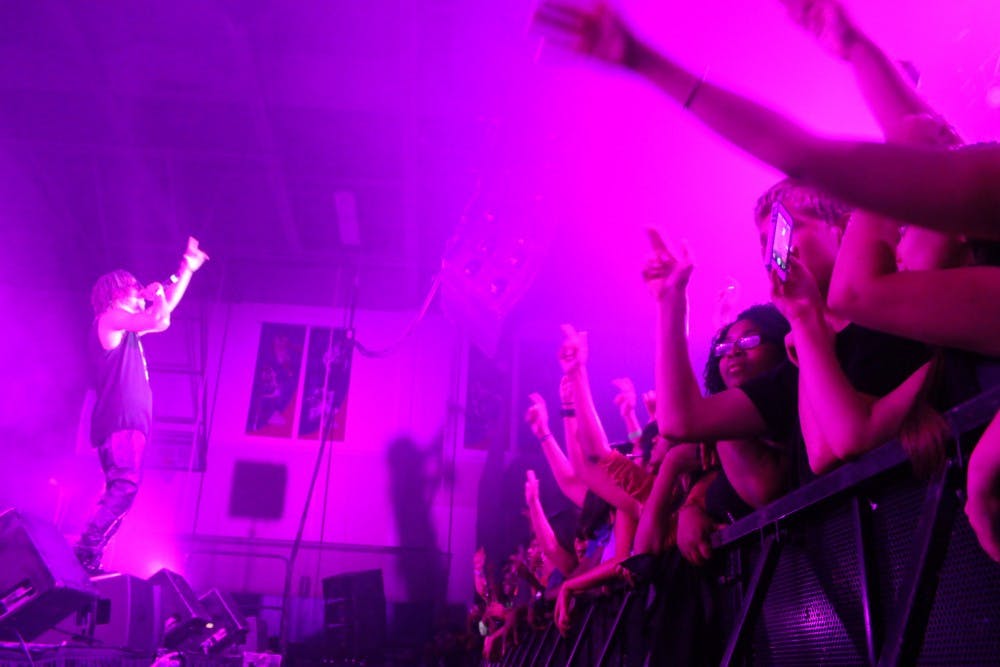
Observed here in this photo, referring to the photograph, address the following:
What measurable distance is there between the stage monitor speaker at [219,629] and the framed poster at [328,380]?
4128 mm

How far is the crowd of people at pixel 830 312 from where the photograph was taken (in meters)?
0.87

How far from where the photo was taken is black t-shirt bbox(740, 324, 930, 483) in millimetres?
1468

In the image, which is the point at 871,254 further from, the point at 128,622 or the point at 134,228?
the point at 134,228

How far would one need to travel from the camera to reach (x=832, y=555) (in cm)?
142

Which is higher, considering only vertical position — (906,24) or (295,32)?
(295,32)

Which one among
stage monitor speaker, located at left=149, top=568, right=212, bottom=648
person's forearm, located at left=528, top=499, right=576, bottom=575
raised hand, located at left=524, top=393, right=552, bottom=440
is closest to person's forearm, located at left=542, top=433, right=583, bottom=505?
raised hand, located at left=524, top=393, right=552, bottom=440

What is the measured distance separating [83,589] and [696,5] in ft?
13.8

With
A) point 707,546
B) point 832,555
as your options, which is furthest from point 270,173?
point 832,555

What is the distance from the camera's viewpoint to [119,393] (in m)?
4.57

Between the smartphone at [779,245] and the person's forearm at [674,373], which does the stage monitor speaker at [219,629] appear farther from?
the smartphone at [779,245]

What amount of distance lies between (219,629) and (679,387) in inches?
183

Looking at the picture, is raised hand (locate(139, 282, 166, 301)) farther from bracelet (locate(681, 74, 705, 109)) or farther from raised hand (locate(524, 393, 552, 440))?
bracelet (locate(681, 74, 705, 109))

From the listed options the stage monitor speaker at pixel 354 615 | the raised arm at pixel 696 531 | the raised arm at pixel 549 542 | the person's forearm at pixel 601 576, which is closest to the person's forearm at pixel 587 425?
the person's forearm at pixel 601 576

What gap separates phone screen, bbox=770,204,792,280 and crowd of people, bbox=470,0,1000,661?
1 cm
